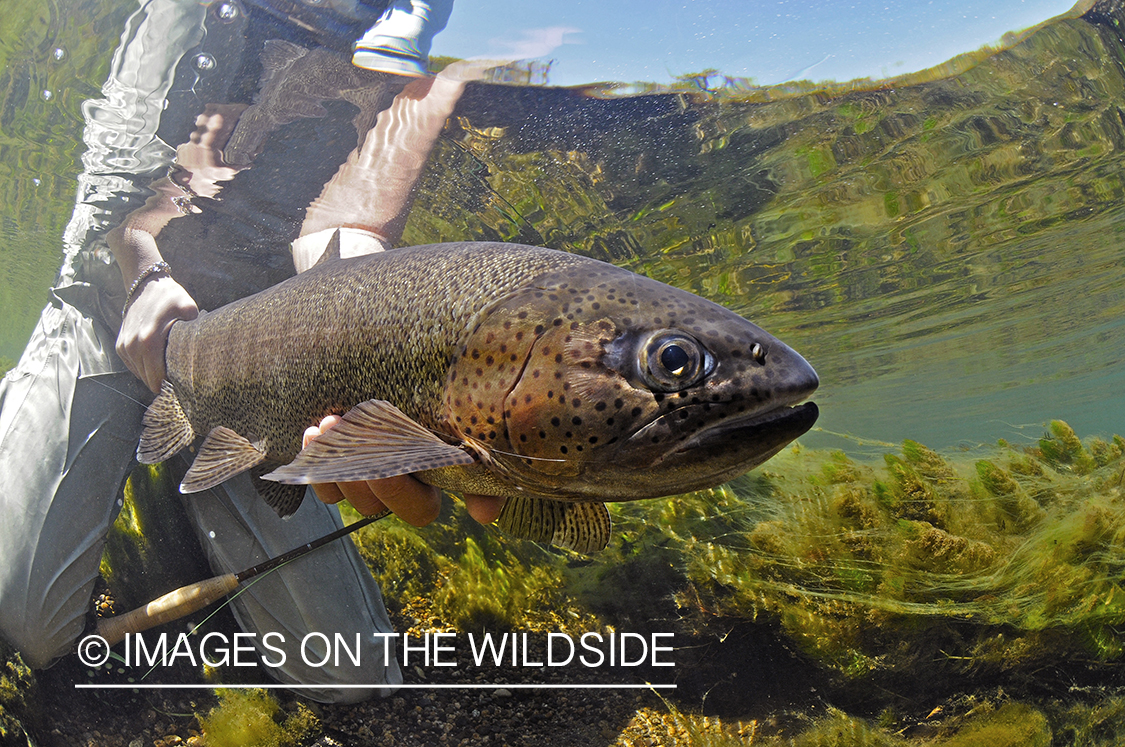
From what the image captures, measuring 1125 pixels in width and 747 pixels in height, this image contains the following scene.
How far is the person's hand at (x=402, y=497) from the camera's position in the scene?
74.2 inches

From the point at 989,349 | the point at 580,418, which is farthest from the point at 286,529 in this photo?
the point at 989,349

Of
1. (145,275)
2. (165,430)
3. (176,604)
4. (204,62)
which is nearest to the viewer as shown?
(165,430)

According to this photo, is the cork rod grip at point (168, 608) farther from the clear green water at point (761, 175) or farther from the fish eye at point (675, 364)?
the clear green water at point (761, 175)

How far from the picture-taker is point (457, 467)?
154cm

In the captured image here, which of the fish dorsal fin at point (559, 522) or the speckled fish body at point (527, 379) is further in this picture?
the fish dorsal fin at point (559, 522)

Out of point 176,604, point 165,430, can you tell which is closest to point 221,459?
point 165,430

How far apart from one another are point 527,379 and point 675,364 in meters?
0.37

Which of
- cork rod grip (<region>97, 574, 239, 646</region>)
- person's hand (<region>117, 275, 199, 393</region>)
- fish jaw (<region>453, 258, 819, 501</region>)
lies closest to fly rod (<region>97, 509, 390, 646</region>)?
cork rod grip (<region>97, 574, 239, 646</region>)

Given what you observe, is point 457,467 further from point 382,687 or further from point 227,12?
point 227,12

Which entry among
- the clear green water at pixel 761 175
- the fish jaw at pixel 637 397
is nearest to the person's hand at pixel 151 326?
the clear green water at pixel 761 175

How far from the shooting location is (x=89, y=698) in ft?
11.3

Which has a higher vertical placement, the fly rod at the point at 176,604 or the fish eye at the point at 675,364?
the fish eye at the point at 675,364

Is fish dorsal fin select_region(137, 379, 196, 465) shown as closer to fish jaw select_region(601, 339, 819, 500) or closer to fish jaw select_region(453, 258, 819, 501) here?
fish jaw select_region(453, 258, 819, 501)

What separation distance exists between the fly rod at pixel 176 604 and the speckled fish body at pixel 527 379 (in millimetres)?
1589
